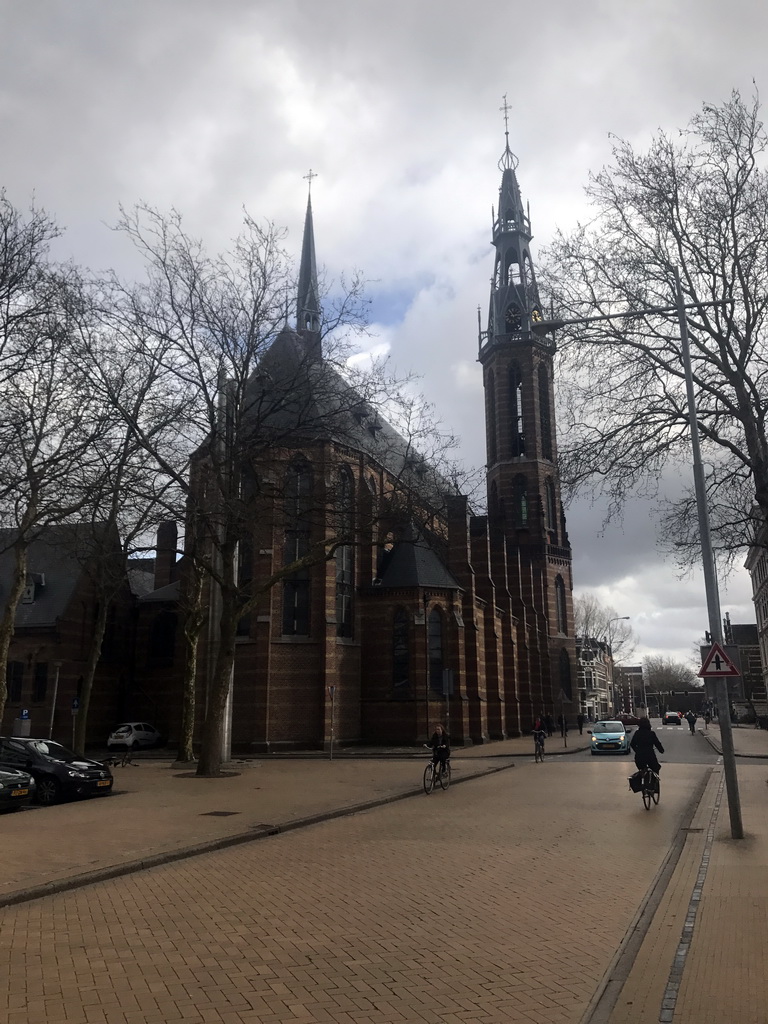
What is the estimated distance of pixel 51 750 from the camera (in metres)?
17.7

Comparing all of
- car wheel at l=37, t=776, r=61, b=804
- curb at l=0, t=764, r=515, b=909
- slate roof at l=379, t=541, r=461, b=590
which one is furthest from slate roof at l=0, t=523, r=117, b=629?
curb at l=0, t=764, r=515, b=909

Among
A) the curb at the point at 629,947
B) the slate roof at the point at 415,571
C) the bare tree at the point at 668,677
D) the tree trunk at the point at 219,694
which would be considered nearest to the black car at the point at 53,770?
the tree trunk at the point at 219,694

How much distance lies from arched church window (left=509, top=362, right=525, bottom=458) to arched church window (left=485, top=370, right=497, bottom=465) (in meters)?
1.38

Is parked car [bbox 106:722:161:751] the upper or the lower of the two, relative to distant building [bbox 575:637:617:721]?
lower

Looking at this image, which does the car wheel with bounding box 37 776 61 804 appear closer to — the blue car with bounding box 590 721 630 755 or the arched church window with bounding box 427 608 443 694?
the arched church window with bounding box 427 608 443 694

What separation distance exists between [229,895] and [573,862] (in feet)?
14.8

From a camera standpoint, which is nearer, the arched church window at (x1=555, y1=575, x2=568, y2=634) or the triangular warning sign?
the triangular warning sign

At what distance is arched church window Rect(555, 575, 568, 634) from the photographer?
2296 inches

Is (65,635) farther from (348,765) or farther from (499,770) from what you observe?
(499,770)

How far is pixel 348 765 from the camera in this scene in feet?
83.9

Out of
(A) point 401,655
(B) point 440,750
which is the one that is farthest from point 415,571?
(B) point 440,750

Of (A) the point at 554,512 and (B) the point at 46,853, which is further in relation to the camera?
(A) the point at 554,512

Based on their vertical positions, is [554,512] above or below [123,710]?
above

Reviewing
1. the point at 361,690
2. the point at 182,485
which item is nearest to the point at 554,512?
the point at 361,690
